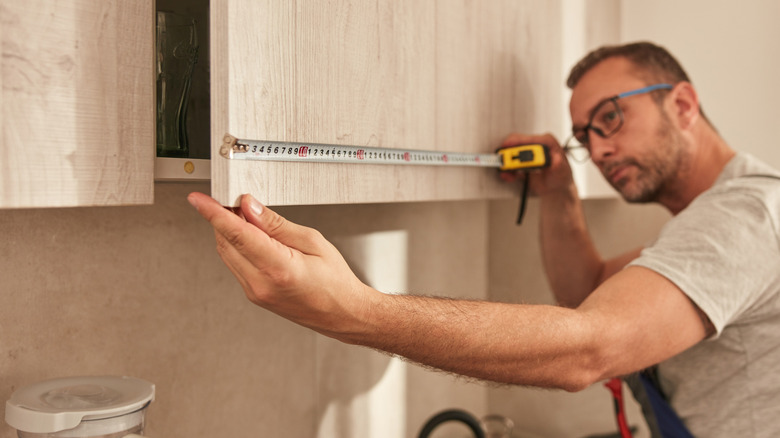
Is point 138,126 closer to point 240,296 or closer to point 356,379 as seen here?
point 240,296

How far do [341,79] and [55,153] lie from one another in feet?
1.09

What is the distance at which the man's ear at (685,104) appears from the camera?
1.28 meters

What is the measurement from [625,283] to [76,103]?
0.78m

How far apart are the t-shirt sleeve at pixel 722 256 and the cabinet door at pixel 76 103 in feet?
2.49

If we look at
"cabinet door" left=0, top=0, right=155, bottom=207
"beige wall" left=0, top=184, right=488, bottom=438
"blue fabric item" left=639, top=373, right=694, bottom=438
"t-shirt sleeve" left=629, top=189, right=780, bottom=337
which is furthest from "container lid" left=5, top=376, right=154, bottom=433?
"blue fabric item" left=639, top=373, right=694, bottom=438

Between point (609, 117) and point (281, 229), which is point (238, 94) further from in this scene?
point (609, 117)

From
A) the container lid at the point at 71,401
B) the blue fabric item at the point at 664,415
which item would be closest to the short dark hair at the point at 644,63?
the blue fabric item at the point at 664,415

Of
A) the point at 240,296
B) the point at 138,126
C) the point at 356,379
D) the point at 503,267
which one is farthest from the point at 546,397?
the point at 138,126

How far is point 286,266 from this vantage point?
574 mm

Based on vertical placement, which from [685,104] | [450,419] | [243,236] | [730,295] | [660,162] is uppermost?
[685,104]

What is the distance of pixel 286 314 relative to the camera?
63cm

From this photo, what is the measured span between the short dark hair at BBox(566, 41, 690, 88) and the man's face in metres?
0.01

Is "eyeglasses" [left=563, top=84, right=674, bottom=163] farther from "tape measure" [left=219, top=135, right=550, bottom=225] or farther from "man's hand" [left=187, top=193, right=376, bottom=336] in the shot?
"man's hand" [left=187, top=193, right=376, bottom=336]

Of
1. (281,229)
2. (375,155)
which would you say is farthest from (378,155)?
(281,229)
